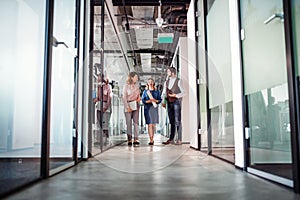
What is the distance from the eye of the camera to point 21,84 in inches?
87.9

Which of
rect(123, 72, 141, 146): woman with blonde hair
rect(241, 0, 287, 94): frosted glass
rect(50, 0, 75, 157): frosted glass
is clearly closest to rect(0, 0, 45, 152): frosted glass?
rect(50, 0, 75, 157): frosted glass

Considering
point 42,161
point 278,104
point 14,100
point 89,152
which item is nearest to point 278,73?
point 278,104

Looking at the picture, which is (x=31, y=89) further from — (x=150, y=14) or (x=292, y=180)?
(x=150, y=14)

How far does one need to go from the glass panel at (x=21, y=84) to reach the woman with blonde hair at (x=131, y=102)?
2.22 m

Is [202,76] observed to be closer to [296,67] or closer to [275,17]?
[275,17]

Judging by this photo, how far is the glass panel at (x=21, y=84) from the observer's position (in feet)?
6.85

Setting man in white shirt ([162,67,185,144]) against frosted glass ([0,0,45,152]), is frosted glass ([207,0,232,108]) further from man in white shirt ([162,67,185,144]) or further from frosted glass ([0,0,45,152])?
man in white shirt ([162,67,185,144])

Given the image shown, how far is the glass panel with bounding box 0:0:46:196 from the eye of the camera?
209 cm

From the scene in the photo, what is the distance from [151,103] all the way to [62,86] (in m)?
2.87

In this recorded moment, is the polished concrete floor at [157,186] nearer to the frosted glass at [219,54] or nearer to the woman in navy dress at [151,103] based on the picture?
the frosted glass at [219,54]

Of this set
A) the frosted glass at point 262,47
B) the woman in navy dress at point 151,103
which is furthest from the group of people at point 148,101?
the frosted glass at point 262,47

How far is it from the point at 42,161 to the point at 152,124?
13.0ft

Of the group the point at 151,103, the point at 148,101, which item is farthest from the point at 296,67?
the point at 151,103

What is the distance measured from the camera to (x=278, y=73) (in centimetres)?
188
